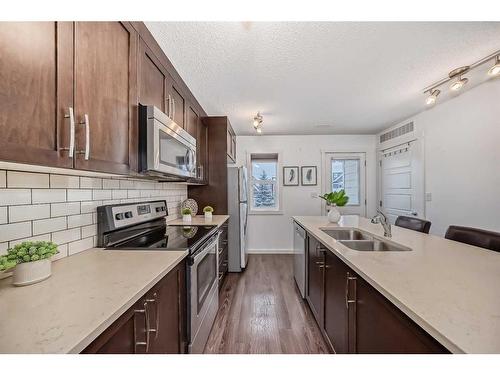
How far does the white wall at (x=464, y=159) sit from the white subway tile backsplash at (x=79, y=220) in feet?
11.8

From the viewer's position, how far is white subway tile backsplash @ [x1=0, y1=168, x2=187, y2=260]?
988 millimetres

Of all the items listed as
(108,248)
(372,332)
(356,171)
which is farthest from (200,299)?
(356,171)

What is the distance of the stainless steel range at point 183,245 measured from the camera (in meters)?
1.47

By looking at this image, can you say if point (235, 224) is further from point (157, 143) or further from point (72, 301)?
point (72, 301)

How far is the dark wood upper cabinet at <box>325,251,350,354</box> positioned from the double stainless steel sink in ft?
0.90

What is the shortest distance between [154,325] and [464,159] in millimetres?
3476

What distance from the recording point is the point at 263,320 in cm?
218

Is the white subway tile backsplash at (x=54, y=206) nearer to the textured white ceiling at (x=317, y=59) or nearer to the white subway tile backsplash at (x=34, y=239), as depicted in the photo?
the white subway tile backsplash at (x=34, y=239)

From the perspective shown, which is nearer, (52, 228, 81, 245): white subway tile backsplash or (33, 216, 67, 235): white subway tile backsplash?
(33, 216, 67, 235): white subway tile backsplash

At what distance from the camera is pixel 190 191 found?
3.42 metres

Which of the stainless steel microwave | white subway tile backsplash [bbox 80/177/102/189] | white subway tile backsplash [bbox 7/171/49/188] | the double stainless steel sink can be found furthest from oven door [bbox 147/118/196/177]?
the double stainless steel sink

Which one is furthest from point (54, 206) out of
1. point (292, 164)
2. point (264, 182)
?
point (292, 164)

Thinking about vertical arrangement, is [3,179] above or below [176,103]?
below

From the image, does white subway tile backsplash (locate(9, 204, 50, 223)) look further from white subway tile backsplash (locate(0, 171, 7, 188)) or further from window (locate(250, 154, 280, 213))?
window (locate(250, 154, 280, 213))
